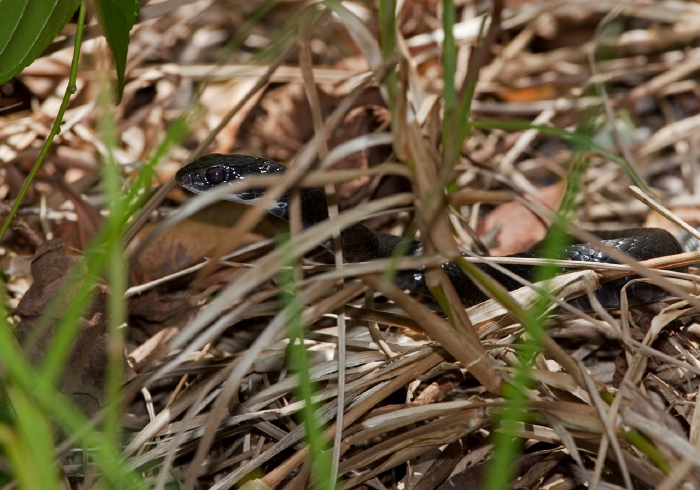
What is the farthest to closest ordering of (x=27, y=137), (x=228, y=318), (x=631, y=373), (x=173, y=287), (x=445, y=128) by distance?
(x=27, y=137)
(x=173, y=287)
(x=631, y=373)
(x=445, y=128)
(x=228, y=318)

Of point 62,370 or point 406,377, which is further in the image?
point 62,370

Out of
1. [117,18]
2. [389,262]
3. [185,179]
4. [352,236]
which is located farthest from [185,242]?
[389,262]

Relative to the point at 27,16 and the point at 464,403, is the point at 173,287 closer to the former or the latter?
the point at 27,16

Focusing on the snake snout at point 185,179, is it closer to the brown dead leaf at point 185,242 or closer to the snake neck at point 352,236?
the brown dead leaf at point 185,242

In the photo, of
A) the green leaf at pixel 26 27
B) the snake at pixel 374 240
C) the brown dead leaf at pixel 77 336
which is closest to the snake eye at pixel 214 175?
the snake at pixel 374 240

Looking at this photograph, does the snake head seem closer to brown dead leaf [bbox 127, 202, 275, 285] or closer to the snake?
the snake

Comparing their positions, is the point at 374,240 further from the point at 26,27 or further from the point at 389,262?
the point at 26,27

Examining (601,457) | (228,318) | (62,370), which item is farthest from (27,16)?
(601,457)
